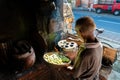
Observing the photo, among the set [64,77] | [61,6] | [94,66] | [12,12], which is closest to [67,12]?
[61,6]

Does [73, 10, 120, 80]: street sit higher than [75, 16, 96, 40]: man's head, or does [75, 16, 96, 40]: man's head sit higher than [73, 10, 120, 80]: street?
[75, 16, 96, 40]: man's head

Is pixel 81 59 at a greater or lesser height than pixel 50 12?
lesser

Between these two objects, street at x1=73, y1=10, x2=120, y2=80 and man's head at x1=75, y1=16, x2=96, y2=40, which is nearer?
man's head at x1=75, y1=16, x2=96, y2=40

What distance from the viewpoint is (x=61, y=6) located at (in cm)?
305

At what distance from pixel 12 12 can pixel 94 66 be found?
6.48 ft

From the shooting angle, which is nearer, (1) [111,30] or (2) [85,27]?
(2) [85,27]

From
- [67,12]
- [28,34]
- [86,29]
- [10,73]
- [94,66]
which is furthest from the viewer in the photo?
[67,12]

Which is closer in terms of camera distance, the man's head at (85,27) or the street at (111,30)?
the man's head at (85,27)

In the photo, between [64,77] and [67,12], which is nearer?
[64,77]

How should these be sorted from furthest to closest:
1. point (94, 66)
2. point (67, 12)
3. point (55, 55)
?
point (67, 12)
point (55, 55)
point (94, 66)

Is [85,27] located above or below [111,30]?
above

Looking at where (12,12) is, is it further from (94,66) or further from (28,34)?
(94,66)

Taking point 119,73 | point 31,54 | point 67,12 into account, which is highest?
point 67,12

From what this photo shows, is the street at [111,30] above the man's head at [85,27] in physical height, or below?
below
